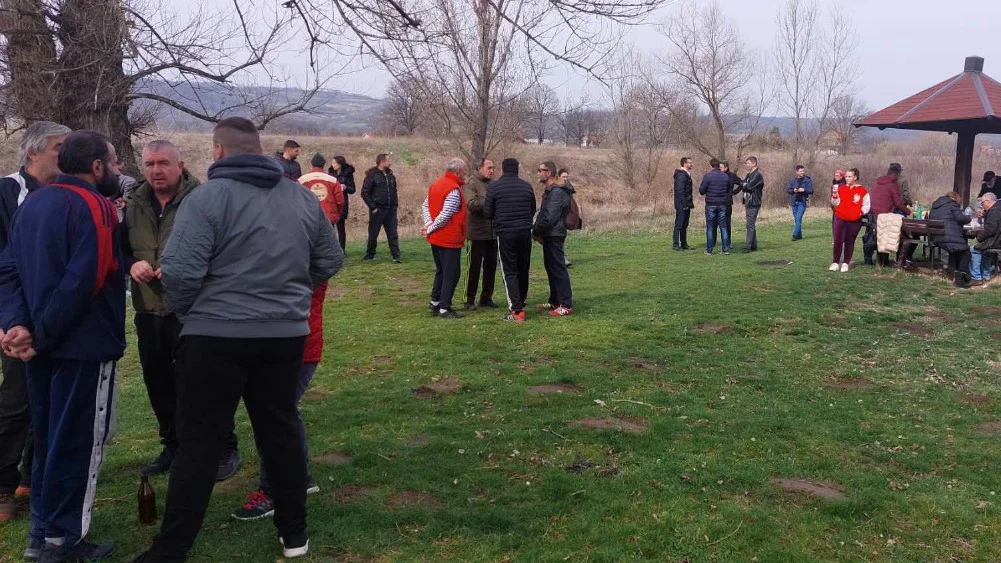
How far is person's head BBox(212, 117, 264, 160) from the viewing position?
3.60 meters

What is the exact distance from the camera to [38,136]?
13.5ft

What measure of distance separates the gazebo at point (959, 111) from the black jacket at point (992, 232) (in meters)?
2.42

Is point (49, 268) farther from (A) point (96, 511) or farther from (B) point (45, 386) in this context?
(A) point (96, 511)

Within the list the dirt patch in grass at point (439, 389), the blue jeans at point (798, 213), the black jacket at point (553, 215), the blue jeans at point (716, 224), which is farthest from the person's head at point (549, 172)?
the blue jeans at point (798, 213)

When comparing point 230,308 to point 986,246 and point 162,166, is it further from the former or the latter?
point 986,246

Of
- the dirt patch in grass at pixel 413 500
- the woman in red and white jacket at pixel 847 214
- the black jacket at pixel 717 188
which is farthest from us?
the black jacket at pixel 717 188

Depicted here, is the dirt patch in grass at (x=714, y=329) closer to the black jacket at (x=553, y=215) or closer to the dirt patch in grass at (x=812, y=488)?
the black jacket at (x=553, y=215)

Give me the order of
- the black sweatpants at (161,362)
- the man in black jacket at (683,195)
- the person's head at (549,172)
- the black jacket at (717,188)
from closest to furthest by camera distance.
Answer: the black sweatpants at (161,362), the person's head at (549,172), the black jacket at (717,188), the man in black jacket at (683,195)

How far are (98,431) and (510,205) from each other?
6.21 m

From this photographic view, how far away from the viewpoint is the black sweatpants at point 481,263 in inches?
409

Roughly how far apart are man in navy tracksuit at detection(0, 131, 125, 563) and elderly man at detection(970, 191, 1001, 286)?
1246 centimetres

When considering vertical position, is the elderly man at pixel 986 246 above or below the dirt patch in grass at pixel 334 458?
above

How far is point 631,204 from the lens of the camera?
33.7 meters

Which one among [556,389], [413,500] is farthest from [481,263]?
[413,500]
